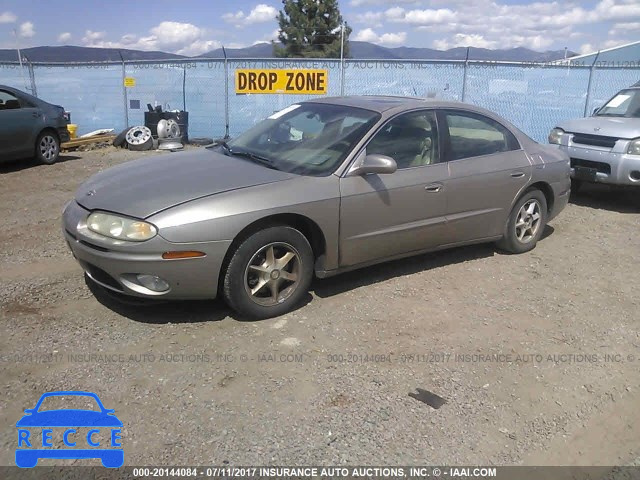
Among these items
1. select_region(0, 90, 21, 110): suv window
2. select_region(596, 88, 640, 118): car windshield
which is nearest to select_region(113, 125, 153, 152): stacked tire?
select_region(0, 90, 21, 110): suv window

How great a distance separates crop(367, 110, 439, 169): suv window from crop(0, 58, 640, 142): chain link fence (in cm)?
Answer: 953

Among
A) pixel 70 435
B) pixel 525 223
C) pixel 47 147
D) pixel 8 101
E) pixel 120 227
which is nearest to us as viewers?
pixel 70 435

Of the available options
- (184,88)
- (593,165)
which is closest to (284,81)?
(184,88)

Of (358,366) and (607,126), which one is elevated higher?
(607,126)

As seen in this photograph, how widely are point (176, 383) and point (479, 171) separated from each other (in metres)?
3.20

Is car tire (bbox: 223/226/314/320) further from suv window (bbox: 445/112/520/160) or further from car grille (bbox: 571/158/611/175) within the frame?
car grille (bbox: 571/158/611/175)

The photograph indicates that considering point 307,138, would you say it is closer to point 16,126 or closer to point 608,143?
point 608,143

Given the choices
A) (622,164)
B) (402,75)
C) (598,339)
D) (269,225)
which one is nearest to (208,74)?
(402,75)

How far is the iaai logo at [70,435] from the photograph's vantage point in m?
2.61

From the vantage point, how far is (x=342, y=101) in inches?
198

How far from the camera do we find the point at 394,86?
47.4 feet

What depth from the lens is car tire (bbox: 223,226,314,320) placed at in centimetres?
376

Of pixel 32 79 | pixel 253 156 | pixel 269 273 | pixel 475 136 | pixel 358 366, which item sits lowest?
pixel 358 366

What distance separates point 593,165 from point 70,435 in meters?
7.36
